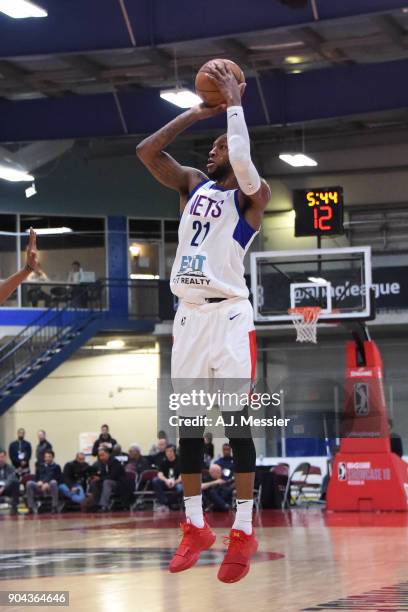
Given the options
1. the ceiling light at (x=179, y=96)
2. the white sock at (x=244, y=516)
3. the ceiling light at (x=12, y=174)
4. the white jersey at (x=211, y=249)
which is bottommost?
the white sock at (x=244, y=516)

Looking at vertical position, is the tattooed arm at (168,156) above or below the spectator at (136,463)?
above

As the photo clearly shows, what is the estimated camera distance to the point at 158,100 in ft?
63.9

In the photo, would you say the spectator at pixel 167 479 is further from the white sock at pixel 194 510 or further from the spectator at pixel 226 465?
the white sock at pixel 194 510

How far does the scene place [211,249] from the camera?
5527mm

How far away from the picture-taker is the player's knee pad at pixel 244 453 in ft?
18.0

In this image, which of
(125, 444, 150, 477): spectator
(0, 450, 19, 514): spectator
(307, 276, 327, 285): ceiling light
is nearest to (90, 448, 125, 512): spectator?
(125, 444, 150, 477): spectator

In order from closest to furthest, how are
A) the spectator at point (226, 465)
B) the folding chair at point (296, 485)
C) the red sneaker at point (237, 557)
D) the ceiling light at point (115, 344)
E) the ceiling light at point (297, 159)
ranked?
1. the red sneaker at point (237, 557)
2. the spectator at point (226, 465)
3. the folding chair at point (296, 485)
4. the ceiling light at point (297, 159)
5. the ceiling light at point (115, 344)

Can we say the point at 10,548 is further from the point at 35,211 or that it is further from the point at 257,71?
the point at 35,211

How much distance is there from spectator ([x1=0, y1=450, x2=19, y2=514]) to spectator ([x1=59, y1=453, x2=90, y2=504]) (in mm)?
960

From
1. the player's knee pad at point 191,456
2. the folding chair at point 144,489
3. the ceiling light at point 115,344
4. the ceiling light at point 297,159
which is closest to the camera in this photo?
the player's knee pad at point 191,456

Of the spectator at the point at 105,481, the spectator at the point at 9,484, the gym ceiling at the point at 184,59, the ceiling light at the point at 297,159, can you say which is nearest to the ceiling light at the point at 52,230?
the gym ceiling at the point at 184,59

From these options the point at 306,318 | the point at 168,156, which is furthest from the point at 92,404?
the point at 168,156

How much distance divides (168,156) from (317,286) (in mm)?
12814

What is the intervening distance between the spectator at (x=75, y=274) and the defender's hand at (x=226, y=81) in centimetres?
2178
